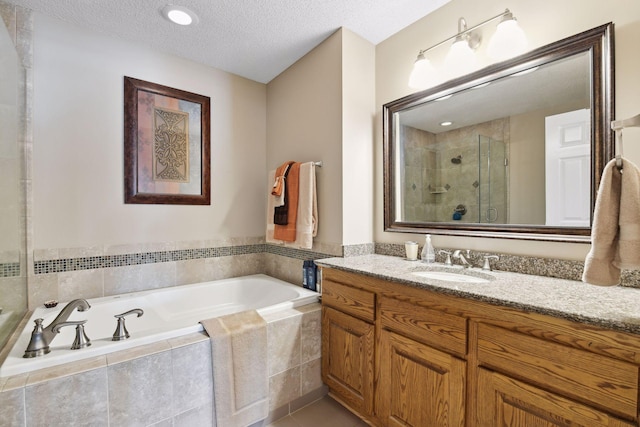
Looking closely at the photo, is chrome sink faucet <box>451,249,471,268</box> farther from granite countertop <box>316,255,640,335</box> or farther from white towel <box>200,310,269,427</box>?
white towel <box>200,310,269,427</box>

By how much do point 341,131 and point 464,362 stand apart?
151cm

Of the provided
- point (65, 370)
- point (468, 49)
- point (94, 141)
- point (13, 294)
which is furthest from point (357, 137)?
point (13, 294)

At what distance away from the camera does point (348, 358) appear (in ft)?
5.45

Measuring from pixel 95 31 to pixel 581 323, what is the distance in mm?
3052

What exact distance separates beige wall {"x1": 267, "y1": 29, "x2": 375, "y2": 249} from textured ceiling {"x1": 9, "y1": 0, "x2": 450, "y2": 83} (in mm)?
146

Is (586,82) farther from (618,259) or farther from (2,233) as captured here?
(2,233)

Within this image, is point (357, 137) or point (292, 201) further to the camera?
point (292, 201)

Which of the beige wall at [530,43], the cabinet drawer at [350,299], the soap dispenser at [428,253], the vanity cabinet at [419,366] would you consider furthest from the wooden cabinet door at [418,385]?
the beige wall at [530,43]

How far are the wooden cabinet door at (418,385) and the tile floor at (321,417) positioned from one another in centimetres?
28

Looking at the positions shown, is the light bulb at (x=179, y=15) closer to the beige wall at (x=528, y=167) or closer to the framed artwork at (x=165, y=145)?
the framed artwork at (x=165, y=145)

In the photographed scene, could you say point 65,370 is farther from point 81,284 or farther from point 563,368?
point 563,368

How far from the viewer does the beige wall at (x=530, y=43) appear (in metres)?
1.17

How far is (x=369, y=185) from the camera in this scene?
2164mm

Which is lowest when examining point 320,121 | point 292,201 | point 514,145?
point 292,201
